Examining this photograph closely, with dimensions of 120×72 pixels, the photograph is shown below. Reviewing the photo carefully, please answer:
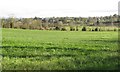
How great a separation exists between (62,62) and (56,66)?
1375mm

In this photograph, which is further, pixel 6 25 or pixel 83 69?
pixel 6 25

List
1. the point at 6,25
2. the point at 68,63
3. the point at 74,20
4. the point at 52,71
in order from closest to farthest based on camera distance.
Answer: the point at 52,71 < the point at 68,63 < the point at 6,25 < the point at 74,20

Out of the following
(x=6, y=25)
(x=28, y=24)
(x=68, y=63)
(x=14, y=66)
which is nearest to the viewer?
(x=14, y=66)

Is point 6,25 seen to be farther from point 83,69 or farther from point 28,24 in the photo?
point 83,69

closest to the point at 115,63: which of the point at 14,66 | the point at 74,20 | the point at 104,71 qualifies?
the point at 104,71

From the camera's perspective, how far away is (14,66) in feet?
46.4

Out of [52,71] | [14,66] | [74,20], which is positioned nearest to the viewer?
[52,71]

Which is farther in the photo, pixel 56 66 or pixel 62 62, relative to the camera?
pixel 62 62

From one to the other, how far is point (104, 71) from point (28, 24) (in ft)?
312

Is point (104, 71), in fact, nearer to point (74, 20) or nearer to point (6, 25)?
point (6, 25)

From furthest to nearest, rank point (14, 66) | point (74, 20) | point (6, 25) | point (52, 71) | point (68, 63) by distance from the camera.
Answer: point (74, 20) → point (6, 25) → point (68, 63) → point (14, 66) → point (52, 71)

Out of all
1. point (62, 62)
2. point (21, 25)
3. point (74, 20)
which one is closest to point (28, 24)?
point (21, 25)

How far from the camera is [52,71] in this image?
42.9 feet

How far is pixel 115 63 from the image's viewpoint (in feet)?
49.7
